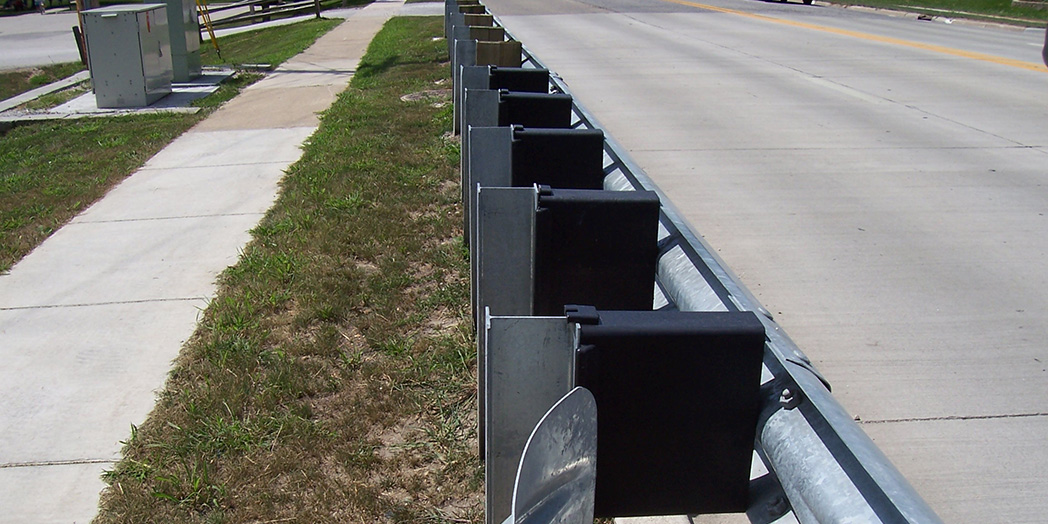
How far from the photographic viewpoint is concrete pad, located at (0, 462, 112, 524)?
10.9 ft

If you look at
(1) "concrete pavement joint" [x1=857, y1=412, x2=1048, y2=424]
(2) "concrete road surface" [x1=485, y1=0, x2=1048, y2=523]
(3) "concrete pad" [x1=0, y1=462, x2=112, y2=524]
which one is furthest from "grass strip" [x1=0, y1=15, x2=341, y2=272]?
(1) "concrete pavement joint" [x1=857, y1=412, x2=1048, y2=424]

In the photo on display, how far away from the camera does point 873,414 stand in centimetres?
387

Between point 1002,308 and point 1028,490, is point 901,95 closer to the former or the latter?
point 1002,308

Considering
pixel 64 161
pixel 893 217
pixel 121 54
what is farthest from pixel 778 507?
→ pixel 121 54

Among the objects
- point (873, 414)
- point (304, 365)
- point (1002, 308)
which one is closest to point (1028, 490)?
point (873, 414)

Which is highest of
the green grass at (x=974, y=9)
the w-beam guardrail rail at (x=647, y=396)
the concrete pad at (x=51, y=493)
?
the w-beam guardrail rail at (x=647, y=396)

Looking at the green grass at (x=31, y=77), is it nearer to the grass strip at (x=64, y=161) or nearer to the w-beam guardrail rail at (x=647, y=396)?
the grass strip at (x=64, y=161)

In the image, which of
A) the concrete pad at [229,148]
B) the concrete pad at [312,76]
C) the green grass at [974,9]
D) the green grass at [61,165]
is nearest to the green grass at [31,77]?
the concrete pad at [312,76]

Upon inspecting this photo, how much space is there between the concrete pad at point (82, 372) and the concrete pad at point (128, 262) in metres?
0.17

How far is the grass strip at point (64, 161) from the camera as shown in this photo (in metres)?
6.97

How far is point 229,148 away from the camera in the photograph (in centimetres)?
955

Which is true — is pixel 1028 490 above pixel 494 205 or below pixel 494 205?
below

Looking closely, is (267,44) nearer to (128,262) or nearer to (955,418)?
(128,262)

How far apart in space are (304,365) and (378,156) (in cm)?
441
